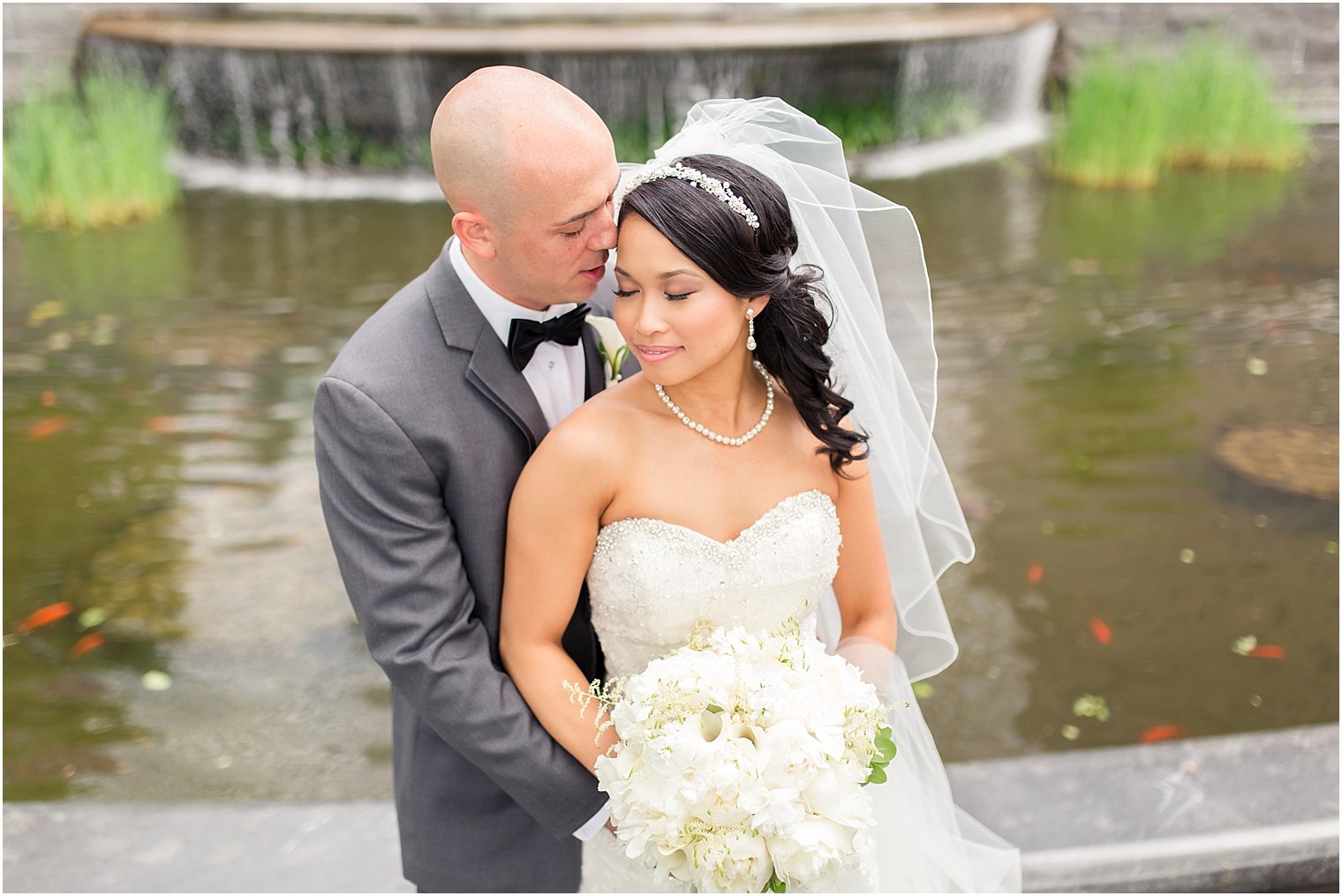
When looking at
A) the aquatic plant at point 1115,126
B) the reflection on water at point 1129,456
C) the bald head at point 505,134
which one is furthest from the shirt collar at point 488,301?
the aquatic plant at point 1115,126

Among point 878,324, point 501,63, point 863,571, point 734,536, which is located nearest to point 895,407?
point 878,324

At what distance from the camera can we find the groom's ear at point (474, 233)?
84.3 inches

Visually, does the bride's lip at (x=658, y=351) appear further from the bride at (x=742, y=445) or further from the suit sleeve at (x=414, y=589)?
the suit sleeve at (x=414, y=589)

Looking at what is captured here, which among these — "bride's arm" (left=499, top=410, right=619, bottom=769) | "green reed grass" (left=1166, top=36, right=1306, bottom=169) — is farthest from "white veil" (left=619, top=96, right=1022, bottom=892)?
"green reed grass" (left=1166, top=36, right=1306, bottom=169)

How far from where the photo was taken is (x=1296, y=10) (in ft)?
37.6

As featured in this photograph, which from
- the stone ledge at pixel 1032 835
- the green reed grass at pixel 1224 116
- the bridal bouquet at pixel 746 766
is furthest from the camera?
the green reed grass at pixel 1224 116

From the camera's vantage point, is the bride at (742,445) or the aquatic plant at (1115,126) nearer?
the bride at (742,445)

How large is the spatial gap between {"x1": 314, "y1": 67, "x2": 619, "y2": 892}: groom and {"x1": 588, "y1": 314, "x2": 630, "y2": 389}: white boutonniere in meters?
0.18

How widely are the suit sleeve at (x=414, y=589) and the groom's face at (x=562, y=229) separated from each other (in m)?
0.37

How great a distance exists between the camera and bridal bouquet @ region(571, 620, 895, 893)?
1.80 metres

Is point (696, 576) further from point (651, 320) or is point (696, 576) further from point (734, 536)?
point (651, 320)

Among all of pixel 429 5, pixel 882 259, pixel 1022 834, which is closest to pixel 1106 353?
pixel 1022 834

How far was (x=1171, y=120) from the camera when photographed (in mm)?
9680

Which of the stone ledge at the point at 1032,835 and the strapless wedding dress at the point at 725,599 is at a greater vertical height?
the strapless wedding dress at the point at 725,599
